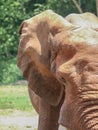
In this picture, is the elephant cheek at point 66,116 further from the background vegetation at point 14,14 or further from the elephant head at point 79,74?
the background vegetation at point 14,14

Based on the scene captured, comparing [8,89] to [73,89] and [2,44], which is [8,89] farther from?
[73,89]

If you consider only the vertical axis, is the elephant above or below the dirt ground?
above

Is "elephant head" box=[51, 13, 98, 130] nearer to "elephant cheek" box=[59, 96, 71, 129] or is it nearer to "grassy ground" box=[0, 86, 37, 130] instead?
"elephant cheek" box=[59, 96, 71, 129]

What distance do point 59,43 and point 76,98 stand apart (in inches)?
17.4

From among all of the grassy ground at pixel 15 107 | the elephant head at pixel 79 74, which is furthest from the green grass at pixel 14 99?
the elephant head at pixel 79 74

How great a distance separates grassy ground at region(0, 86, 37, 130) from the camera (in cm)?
956

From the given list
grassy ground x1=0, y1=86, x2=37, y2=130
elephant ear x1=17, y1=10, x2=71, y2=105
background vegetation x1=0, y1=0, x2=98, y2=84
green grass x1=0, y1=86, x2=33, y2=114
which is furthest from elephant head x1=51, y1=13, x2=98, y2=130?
background vegetation x1=0, y1=0, x2=98, y2=84

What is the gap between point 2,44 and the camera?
865 inches

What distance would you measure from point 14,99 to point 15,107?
169cm

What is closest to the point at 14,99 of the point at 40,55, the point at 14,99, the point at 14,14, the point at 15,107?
the point at 14,99

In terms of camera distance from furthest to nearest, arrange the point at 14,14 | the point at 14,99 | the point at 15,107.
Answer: the point at 14,14 → the point at 14,99 → the point at 15,107

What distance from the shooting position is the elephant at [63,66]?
292 cm

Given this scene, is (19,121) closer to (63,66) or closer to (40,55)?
(40,55)

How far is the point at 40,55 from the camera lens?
367cm
